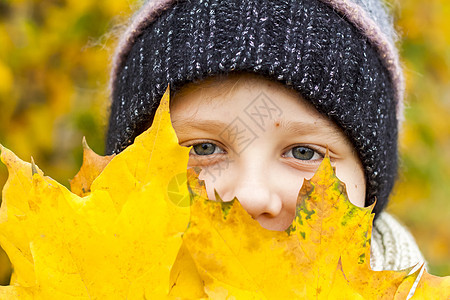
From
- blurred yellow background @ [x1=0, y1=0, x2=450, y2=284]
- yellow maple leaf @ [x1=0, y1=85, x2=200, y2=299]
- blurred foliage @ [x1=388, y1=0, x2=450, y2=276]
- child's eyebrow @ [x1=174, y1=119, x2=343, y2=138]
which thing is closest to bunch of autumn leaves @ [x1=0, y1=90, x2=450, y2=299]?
yellow maple leaf @ [x1=0, y1=85, x2=200, y2=299]

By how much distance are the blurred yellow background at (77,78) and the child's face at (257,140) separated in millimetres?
753

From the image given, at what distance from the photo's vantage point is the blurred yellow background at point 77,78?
83.1 inches

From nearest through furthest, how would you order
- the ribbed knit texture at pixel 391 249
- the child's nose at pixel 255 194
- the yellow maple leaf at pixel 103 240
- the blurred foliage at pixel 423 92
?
1. the yellow maple leaf at pixel 103 240
2. the child's nose at pixel 255 194
3. the ribbed knit texture at pixel 391 249
4. the blurred foliage at pixel 423 92

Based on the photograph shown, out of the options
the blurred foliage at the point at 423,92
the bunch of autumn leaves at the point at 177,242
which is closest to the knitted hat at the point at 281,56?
the bunch of autumn leaves at the point at 177,242

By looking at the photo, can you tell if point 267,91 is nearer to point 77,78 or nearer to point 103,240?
point 103,240

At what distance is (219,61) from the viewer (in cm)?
112

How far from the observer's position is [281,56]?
1.14 meters

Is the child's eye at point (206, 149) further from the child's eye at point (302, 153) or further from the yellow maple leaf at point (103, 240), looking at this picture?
the yellow maple leaf at point (103, 240)

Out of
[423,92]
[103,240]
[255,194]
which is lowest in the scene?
[103,240]

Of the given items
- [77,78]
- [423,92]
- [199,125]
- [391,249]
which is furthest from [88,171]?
[423,92]

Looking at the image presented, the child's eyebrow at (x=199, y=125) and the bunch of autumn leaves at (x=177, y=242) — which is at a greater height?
the child's eyebrow at (x=199, y=125)

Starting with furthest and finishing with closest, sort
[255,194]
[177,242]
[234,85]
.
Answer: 1. [234,85]
2. [255,194]
3. [177,242]

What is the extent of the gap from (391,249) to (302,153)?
21.6 inches

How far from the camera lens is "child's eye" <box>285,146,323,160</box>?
1147 millimetres
